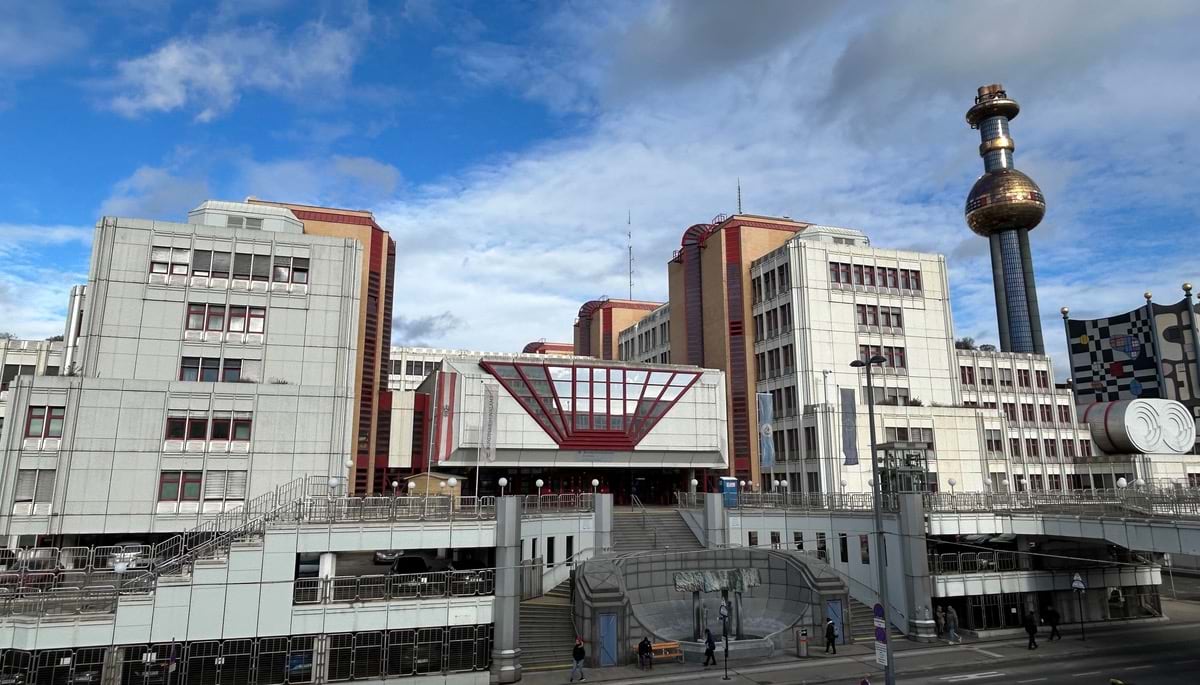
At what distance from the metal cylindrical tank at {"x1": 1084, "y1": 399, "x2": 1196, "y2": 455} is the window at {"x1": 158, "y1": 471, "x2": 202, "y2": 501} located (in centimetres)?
7722

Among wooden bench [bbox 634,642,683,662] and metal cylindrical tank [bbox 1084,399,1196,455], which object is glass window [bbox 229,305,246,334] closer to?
wooden bench [bbox 634,642,683,662]

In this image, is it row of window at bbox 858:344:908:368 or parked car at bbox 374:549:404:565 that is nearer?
parked car at bbox 374:549:404:565

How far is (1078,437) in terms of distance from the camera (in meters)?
73.8

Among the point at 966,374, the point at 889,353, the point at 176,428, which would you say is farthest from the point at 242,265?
the point at 966,374

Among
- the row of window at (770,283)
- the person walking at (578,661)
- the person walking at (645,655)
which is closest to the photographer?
the person walking at (578,661)

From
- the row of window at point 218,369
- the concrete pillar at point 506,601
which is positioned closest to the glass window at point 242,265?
the row of window at point 218,369

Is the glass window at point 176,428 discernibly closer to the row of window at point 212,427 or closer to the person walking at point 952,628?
the row of window at point 212,427

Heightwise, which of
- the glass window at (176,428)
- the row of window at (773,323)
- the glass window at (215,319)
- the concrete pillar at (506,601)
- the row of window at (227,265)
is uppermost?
the row of window at (773,323)

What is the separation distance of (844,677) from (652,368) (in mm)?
32060

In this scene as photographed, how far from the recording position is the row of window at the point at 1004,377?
236ft

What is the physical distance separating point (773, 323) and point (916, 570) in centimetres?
3227

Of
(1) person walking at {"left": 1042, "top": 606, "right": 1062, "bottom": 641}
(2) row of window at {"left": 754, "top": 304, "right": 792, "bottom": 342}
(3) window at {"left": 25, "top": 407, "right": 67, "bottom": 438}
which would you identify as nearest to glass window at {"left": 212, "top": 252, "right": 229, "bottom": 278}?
(3) window at {"left": 25, "top": 407, "right": 67, "bottom": 438}

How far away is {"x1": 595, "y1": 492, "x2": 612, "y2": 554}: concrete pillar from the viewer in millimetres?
43500

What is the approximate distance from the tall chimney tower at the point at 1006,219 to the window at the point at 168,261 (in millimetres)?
124515
